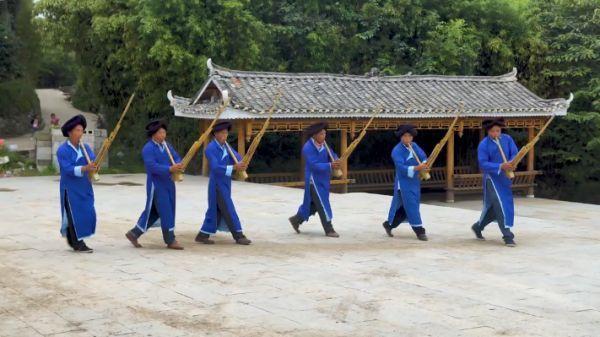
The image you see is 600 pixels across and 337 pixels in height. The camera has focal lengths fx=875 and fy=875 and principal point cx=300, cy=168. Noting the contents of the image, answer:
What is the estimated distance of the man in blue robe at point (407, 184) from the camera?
35.2ft

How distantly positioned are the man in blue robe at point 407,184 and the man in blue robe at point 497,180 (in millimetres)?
756

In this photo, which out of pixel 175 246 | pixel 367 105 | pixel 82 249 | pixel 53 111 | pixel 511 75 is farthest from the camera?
pixel 53 111

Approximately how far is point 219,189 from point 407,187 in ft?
7.71

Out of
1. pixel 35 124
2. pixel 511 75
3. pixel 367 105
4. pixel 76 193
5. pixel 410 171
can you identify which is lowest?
pixel 76 193

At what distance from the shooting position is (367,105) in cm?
2025

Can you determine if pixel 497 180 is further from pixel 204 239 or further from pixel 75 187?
pixel 75 187

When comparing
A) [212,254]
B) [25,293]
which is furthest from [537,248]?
[25,293]

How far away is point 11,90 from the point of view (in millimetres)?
32844

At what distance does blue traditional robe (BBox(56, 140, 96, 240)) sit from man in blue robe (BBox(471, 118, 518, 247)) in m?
4.63

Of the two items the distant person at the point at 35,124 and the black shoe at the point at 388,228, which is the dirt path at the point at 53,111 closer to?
the distant person at the point at 35,124

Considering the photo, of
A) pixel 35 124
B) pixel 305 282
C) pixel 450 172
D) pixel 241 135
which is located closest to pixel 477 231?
pixel 305 282

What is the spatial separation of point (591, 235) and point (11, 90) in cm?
2589

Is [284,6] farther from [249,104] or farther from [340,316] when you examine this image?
[340,316]

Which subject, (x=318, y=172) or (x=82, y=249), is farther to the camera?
(x=318, y=172)
